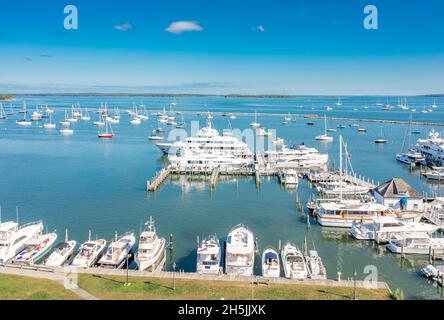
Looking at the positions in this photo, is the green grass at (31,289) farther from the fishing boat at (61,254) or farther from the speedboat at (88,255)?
the fishing boat at (61,254)

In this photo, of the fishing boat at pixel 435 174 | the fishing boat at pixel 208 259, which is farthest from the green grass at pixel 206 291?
the fishing boat at pixel 435 174

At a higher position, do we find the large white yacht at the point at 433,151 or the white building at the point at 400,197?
the large white yacht at the point at 433,151
